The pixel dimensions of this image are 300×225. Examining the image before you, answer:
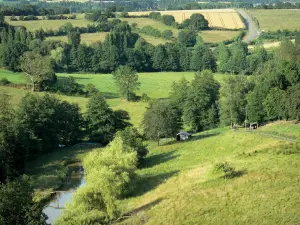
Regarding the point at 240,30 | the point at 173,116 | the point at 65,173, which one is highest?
the point at 240,30

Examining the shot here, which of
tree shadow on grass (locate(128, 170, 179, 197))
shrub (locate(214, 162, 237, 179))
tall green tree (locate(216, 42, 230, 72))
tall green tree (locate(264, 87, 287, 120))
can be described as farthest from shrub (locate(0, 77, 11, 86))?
shrub (locate(214, 162, 237, 179))

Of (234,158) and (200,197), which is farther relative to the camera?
(234,158)

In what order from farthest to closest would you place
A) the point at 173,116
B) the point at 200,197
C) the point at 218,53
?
the point at 218,53
the point at 173,116
the point at 200,197

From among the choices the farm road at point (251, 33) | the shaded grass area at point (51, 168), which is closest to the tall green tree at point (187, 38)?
the farm road at point (251, 33)

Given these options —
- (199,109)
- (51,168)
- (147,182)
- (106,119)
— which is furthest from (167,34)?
(147,182)

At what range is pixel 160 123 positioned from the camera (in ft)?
206

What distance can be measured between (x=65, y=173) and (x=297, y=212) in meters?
31.5

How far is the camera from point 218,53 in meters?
144

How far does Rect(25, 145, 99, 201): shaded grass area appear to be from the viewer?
176 feet

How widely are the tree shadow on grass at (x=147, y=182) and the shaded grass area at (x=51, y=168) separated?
10.5 m

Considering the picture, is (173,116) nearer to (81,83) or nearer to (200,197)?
(200,197)

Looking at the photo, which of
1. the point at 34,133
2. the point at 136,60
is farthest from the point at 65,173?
the point at 136,60

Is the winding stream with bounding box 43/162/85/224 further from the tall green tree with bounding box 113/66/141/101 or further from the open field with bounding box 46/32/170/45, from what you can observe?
the open field with bounding box 46/32/170/45

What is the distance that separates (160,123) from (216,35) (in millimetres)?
120111
